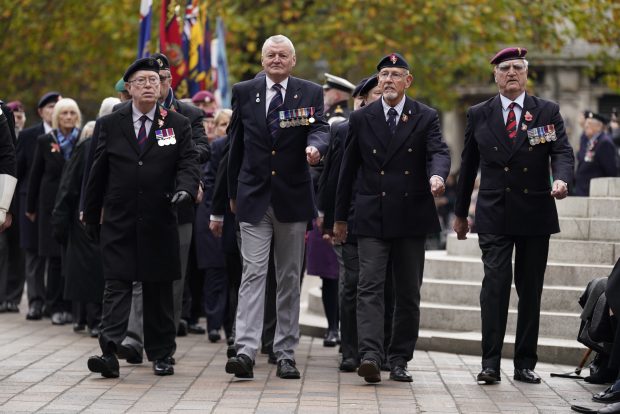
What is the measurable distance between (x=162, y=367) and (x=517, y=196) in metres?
2.78

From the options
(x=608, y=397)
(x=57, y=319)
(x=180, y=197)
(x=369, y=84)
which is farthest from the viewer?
(x=57, y=319)

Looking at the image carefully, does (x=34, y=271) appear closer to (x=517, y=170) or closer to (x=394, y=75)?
(x=394, y=75)

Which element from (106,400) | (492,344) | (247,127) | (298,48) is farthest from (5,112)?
(298,48)

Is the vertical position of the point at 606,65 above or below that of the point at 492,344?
above

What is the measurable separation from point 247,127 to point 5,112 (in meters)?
1.70

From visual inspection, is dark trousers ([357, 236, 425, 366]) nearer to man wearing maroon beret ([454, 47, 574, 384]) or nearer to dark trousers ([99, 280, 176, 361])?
man wearing maroon beret ([454, 47, 574, 384])

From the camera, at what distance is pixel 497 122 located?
34.5 ft

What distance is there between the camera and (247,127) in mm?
10516

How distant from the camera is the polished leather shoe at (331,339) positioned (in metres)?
13.1

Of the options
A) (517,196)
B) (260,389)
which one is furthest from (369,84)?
(260,389)

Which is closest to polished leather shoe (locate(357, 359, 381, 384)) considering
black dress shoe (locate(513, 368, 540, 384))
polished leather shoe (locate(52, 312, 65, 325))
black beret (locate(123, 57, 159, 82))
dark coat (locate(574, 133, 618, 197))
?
black dress shoe (locate(513, 368, 540, 384))

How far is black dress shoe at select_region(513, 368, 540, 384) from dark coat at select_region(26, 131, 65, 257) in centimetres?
617

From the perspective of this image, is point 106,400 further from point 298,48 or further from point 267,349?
point 298,48

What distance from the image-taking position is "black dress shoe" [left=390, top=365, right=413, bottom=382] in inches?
406
